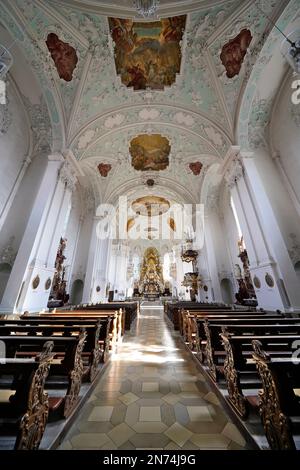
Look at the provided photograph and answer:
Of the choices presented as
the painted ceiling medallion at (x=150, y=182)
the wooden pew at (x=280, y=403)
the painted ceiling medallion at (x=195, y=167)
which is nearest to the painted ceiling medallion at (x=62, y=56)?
the painted ceiling medallion at (x=195, y=167)

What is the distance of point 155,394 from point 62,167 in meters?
8.11

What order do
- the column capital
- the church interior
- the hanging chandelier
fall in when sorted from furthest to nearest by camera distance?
the column capital
the hanging chandelier
the church interior

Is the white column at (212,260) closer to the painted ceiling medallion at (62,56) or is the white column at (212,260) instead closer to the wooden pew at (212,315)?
the wooden pew at (212,315)

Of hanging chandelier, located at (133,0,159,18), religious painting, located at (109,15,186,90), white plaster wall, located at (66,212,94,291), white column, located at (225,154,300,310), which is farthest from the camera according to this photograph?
white plaster wall, located at (66,212,94,291)

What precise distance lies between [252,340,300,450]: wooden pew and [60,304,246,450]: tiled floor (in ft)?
1.34

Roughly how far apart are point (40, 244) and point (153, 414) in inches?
237

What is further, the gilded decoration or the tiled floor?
the gilded decoration

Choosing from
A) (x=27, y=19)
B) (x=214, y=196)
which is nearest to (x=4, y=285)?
(x=27, y=19)

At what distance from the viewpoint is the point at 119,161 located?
12.1 metres

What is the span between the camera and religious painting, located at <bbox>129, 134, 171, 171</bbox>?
11.3 meters

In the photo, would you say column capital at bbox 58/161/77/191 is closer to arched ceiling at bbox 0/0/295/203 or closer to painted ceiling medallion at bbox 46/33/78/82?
arched ceiling at bbox 0/0/295/203

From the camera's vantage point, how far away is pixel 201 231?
44.4 ft

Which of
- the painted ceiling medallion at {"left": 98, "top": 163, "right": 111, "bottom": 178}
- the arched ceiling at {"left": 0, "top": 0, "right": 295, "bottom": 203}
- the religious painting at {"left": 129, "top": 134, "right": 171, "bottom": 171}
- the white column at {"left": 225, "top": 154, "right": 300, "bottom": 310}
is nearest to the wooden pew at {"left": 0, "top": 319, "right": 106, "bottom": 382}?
the white column at {"left": 225, "top": 154, "right": 300, "bottom": 310}

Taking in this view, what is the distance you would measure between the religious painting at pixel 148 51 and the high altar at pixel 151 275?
24030mm
